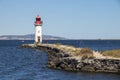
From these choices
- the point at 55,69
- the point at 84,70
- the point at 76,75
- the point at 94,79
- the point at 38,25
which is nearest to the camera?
the point at 94,79

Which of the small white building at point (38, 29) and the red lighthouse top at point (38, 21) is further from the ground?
the red lighthouse top at point (38, 21)

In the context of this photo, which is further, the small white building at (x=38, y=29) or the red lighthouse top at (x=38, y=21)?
the red lighthouse top at (x=38, y=21)

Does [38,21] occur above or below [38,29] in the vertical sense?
above

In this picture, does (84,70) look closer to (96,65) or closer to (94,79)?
(96,65)

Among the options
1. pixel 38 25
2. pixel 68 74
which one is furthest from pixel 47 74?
pixel 38 25

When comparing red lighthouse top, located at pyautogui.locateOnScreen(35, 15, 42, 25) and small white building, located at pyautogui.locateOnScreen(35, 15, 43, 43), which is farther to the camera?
red lighthouse top, located at pyautogui.locateOnScreen(35, 15, 42, 25)

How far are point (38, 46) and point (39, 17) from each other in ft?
23.1

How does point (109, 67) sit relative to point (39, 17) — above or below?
below

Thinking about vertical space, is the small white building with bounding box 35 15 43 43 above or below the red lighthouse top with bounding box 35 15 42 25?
below

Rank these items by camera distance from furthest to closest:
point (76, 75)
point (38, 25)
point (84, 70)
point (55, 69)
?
point (38, 25) < point (55, 69) < point (84, 70) < point (76, 75)

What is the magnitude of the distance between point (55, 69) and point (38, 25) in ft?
159

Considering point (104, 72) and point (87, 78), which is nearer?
point (87, 78)

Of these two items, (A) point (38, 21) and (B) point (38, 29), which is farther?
(A) point (38, 21)

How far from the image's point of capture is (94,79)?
27750 millimetres
